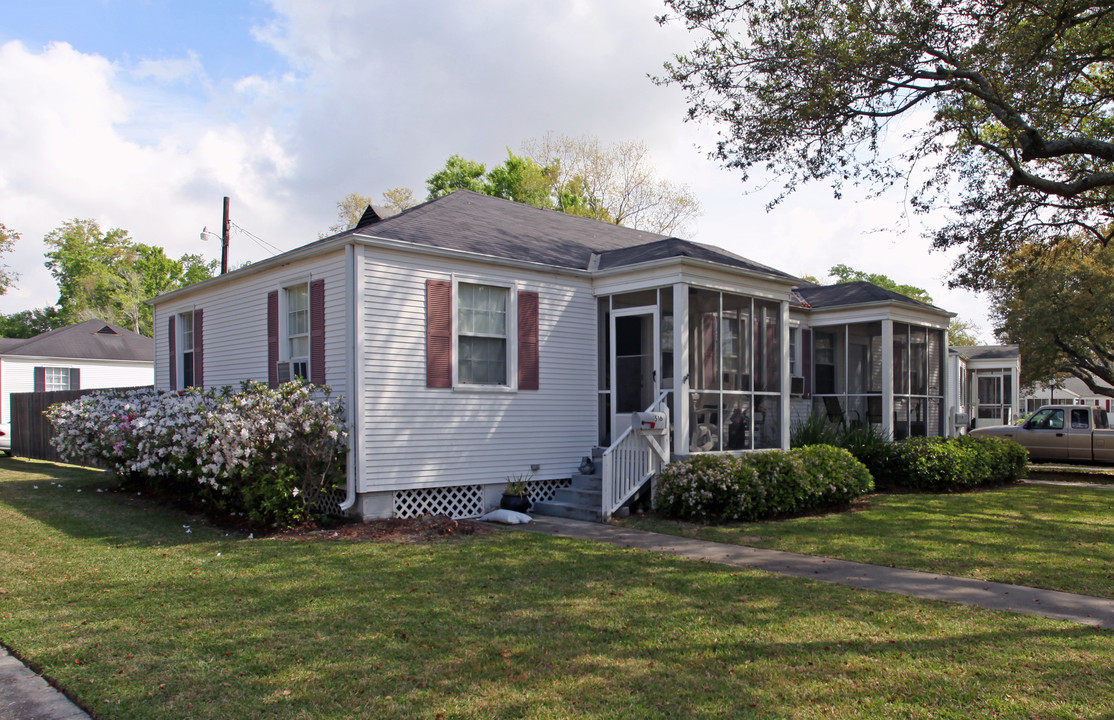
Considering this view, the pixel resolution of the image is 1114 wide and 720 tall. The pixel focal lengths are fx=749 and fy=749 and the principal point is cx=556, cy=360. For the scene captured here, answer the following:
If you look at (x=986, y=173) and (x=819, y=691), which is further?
(x=986, y=173)

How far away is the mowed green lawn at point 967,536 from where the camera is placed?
287 inches

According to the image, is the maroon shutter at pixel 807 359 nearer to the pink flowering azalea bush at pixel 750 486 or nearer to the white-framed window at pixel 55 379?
the pink flowering azalea bush at pixel 750 486

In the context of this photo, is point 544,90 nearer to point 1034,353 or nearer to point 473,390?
point 473,390

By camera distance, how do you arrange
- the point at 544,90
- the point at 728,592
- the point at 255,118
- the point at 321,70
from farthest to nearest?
the point at 544,90, the point at 255,118, the point at 321,70, the point at 728,592

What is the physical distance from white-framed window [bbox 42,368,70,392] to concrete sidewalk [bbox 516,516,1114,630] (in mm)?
24508

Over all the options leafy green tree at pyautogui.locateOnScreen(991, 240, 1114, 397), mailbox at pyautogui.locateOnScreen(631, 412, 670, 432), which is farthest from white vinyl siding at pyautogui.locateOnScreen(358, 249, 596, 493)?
leafy green tree at pyautogui.locateOnScreen(991, 240, 1114, 397)

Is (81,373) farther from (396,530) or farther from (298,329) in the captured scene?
(396,530)

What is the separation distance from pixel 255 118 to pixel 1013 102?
43.5 feet

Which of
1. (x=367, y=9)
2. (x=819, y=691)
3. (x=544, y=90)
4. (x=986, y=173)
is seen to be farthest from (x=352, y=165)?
(x=819, y=691)

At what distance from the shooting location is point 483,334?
36.0ft

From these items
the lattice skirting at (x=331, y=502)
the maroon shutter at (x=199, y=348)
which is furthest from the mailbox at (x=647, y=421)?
the maroon shutter at (x=199, y=348)

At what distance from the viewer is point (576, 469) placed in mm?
11859

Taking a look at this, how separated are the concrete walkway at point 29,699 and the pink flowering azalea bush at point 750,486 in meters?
7.44

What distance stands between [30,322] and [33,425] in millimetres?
36079
